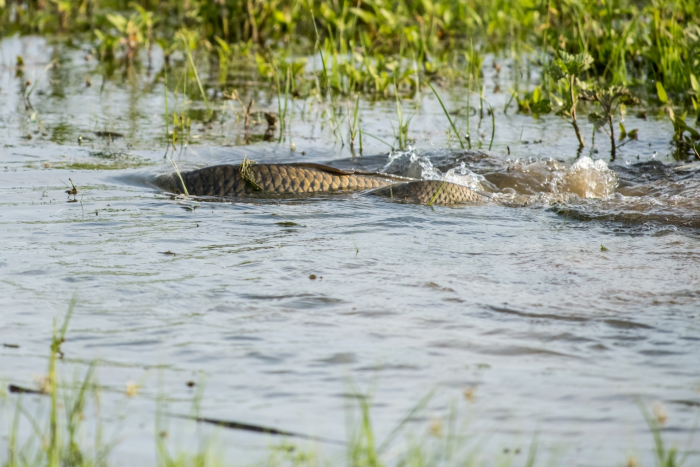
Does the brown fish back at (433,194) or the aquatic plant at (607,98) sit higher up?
the aquatic plant at (607,98)

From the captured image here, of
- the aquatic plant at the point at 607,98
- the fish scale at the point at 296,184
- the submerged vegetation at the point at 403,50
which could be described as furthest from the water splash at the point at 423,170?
the aquatic plant at the point at 607,98

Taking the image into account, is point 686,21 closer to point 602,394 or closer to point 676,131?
point 676,131

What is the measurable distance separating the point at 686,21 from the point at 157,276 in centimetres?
598

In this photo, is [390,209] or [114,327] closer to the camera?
[114,327]

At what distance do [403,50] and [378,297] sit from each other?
6.48 meters

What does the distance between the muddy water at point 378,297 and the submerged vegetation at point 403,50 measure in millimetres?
765

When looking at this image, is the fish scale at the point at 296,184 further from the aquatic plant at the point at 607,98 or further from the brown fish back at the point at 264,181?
the aquatic plant at the point at 607,98

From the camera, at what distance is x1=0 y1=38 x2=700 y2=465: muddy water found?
85.3 inches

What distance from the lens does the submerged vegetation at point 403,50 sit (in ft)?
19.8

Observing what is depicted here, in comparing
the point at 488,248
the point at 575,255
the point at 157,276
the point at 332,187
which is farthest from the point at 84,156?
the point at 575,255

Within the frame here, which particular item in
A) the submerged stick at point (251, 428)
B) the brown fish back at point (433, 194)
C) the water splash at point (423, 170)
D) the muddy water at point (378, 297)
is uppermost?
the water splash at point (423, 170)

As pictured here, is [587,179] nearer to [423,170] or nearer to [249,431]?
[423,170]

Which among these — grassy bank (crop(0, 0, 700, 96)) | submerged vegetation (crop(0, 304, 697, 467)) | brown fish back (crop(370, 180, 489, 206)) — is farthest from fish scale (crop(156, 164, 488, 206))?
submerged vegetation (crop(0, 304, 697, 467))

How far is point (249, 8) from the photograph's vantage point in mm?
9320
